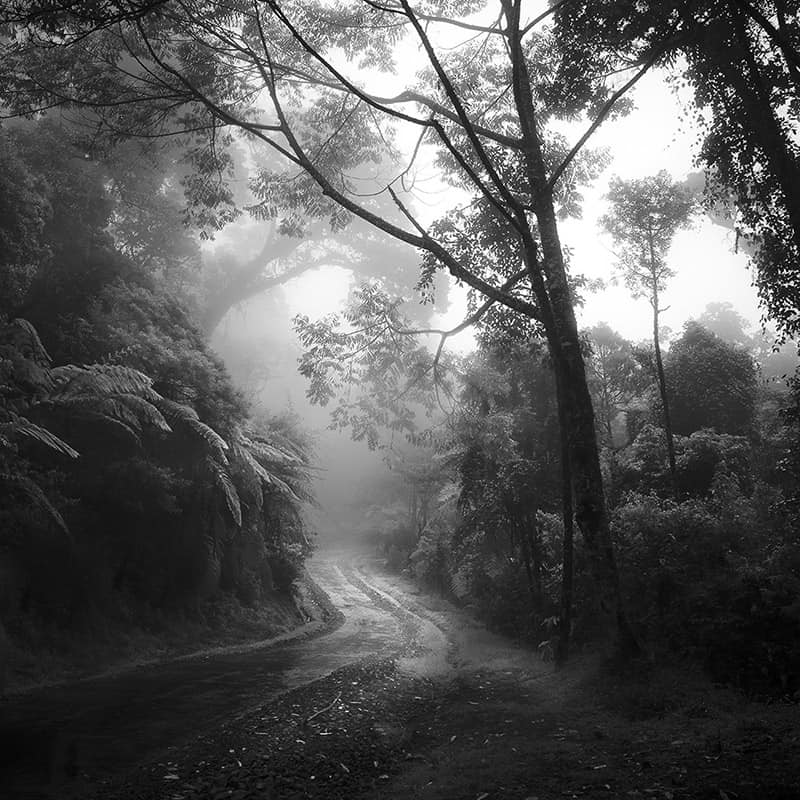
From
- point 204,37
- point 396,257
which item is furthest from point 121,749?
point 396,257

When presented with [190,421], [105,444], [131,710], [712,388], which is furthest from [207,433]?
[712,388]

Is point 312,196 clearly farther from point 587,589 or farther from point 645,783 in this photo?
point 645,783

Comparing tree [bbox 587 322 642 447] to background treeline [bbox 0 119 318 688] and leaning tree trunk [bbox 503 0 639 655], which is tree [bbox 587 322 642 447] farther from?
background treeline [bbox 0 119 318 688]

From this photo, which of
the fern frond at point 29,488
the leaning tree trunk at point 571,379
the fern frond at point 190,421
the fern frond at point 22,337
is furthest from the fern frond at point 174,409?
the leaning tree trunk at point 571,379

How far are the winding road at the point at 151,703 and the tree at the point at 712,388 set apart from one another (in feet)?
39.8

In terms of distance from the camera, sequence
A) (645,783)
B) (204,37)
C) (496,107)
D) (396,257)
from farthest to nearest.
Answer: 1. (396,257)
2. (496,107)
3. (204,37)
4. (645,783)

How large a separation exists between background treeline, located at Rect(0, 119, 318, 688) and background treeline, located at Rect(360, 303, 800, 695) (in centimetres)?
661

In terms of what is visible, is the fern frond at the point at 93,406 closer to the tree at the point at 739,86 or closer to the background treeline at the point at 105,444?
the background treeline at the point at 105,444

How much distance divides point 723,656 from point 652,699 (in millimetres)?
1584

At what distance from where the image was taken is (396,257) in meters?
37.0

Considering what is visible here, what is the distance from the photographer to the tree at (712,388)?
19.5 metres

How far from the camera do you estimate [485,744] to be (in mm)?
6227

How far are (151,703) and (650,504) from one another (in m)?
9.99

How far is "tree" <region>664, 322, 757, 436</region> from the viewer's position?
1948 centimetres
